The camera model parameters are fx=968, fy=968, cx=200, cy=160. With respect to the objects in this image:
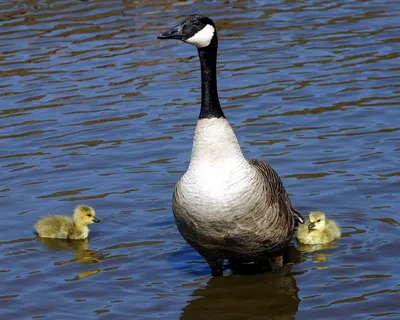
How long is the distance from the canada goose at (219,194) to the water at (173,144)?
52 centimetres

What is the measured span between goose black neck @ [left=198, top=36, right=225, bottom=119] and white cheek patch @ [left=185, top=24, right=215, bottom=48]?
0.05m

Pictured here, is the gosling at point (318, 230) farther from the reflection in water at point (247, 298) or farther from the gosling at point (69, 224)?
the gosling at point (69, 224)

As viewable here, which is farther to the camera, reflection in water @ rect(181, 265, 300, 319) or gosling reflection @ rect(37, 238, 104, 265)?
gosling reflection @ rect(37, 238, 104, 265)

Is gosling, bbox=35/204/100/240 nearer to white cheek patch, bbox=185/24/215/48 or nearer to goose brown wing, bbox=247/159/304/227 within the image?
goose brown wing, bbox=247/159/304/227

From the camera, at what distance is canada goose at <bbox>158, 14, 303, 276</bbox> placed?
8.05 m

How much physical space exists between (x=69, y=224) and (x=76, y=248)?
26 centimetres

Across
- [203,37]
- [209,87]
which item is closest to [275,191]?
[209,87]

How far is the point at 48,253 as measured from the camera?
9.84m

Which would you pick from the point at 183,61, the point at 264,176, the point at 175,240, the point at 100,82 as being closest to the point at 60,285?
the point at 175,240

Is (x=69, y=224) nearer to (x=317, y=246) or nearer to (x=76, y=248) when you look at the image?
(x=76, y=248)

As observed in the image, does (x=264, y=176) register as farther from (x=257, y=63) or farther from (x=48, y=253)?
(x=257, y=63)

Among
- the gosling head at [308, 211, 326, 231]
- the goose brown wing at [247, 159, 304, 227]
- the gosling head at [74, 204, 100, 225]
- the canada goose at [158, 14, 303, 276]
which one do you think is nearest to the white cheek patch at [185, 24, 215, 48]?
the canada goose at [158, 14, 303, 276]

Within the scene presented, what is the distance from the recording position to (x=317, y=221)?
9492mm

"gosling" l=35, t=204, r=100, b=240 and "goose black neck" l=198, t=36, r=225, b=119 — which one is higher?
"goose black neck" l=198, t=36, r=225, b=119
